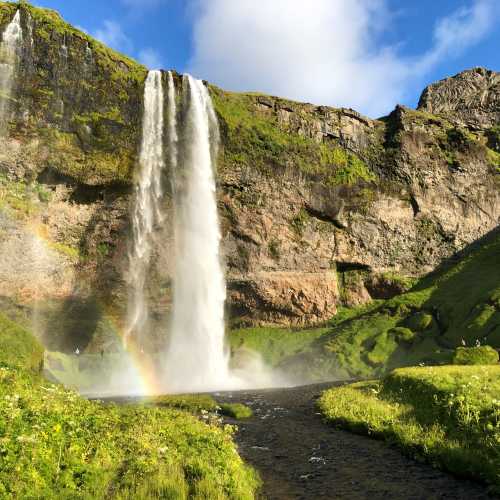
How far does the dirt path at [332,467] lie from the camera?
1098 cm

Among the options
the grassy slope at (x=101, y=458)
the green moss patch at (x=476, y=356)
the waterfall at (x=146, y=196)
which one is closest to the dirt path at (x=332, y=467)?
the grassy slope at (x=101, y=458)

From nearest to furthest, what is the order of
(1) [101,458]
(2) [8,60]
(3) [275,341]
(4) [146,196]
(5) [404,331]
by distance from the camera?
(1) [101,458]
(2) [8,60]
(5) [404,331]
(4) [146,196]
(3) [275,341]

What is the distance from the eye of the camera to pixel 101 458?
10547 millimetres

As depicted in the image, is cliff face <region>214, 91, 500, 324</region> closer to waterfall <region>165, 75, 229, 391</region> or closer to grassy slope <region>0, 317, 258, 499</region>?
waterfall <region>165, 75, 229, 391</region>

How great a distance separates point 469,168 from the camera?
7806 cm

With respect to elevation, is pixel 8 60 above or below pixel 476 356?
above

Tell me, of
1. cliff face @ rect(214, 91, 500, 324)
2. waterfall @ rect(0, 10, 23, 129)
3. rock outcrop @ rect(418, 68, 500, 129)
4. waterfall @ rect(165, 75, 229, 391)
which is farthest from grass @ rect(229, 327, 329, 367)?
rock outcrop @ rect(418, 68, 500, 129)

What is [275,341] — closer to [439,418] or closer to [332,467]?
[439,418]

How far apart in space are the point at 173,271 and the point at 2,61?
102ft

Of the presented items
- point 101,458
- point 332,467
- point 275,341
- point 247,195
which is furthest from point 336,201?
point 101,458

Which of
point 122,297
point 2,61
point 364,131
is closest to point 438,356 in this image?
point 122,297

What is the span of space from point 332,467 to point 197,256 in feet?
146

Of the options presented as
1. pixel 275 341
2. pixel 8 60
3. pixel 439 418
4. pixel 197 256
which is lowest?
pixel 439 418

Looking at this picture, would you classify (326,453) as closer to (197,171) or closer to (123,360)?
(123,360)
